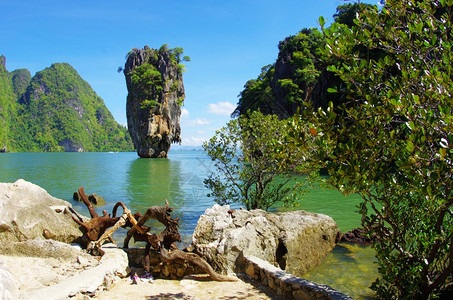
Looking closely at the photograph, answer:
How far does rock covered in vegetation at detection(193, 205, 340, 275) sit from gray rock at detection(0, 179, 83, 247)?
3.12 m

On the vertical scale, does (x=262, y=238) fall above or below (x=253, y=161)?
below

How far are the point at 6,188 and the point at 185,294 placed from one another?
5036mm

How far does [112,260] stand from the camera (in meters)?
6.01

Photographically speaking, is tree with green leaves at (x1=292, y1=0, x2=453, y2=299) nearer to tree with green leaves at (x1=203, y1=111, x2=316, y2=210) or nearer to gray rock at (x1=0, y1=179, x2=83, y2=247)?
gray rock at (x1=0, y1=179, x2=83, y2=247)

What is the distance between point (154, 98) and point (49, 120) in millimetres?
128616

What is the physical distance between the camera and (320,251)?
916 centimetres

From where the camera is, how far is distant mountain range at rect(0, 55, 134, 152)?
159m

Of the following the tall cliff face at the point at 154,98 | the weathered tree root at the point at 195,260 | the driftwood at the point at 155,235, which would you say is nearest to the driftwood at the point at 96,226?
the driftwood at the point at 155,235

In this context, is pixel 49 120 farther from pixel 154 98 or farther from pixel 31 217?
pixel 31 217

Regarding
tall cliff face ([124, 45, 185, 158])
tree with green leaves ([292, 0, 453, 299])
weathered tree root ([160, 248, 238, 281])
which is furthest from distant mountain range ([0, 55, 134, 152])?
tree with green leaves ([292, 0, 453, 299])

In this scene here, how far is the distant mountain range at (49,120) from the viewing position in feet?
523

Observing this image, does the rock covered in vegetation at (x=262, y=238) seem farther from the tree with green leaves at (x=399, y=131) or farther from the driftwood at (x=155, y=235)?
the tree with green leaves at (x=399, y=131)

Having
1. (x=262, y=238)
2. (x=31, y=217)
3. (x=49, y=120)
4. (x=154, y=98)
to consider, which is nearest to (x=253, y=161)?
(x=262, y=238)

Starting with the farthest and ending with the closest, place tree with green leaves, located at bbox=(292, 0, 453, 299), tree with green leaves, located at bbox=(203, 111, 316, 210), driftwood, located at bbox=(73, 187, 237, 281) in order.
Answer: tree with green leaves, located at bbox=(203, 111, 316, 210), driftwood, located at bbox=(73, 187, 237, 281), tree with green leaves, located at bbox=(292, 0, 453, 299)
